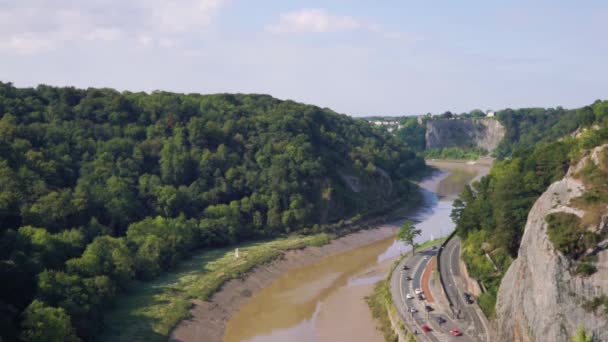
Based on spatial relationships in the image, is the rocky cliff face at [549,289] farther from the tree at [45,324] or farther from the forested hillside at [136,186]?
the forested hillside at [136,186]

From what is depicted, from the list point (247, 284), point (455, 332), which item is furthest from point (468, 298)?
point (247, 284)

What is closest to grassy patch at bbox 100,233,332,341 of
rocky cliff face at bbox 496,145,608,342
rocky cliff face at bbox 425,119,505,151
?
rocky cliff face at bbox 496,145,608,342

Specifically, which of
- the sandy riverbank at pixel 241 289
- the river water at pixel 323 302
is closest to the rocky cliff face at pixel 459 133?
the river water at pixel 323 302

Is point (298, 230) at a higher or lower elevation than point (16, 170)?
lower

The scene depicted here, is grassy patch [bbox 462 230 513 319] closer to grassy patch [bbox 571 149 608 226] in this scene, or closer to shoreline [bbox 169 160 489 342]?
grassy patch [bbox 571 149 608 226]

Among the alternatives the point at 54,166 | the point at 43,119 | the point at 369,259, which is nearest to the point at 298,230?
the point at 369,259

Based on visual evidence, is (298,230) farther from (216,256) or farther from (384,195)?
(384,195)
